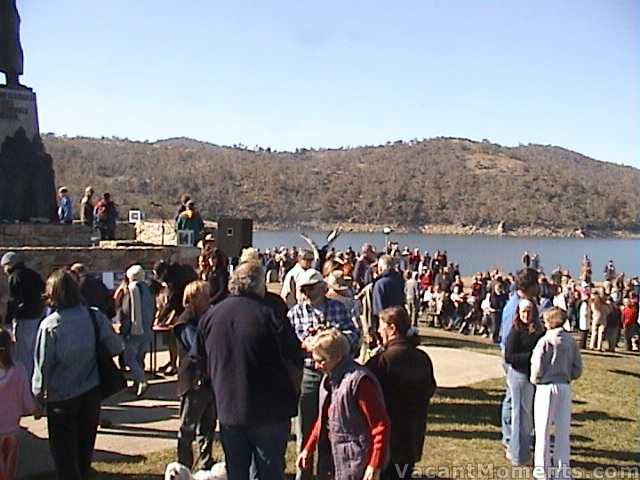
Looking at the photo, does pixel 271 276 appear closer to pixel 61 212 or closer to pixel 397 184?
pixel 61 212

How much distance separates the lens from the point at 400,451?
474cm

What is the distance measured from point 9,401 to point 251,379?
157 centimetres

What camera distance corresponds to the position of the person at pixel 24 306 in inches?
273

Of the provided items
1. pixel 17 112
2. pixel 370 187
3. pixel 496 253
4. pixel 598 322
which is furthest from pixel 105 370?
pixel 370 187

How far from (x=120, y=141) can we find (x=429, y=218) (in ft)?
243

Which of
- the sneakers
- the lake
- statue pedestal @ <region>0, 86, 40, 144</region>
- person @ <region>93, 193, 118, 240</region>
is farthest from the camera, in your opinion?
the lake

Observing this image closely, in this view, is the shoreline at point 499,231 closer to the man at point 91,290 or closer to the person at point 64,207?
the person at point 64,207

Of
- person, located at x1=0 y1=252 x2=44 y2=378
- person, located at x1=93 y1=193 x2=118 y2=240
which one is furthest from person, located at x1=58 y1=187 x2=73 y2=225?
person, located at x1=0 y1=252 x2=44 y2=378

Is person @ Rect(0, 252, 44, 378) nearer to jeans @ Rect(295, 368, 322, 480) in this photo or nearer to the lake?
jeans @ Rect(295, 368, 322, 480)

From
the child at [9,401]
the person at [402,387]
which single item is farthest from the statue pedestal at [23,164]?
the person at [402,387]

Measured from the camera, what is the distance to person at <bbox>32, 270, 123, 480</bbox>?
5008 millimetres

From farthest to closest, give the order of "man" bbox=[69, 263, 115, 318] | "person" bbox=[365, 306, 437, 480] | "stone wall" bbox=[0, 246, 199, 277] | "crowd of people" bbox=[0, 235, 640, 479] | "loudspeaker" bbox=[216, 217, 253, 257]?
"loudspeaker" bbox=[216, 217, 253, 257] → "stone wall" bbox=[0, 246, 199, 277] → "man" bbox=[69, 263, 115, 318] → "person" bbox=[365, 306, 437, 480] → "crowd of people" bbox=[0, 235, 640, 479]

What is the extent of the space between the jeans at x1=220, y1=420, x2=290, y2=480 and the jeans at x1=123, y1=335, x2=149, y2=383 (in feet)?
13.6

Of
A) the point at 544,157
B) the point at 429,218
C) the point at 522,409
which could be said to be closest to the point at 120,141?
the point at 429,218
